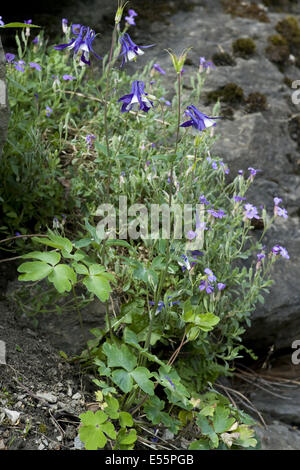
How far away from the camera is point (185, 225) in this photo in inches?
101

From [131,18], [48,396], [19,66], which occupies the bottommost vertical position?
[48,396]

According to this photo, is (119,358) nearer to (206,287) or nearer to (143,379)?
(143,379)

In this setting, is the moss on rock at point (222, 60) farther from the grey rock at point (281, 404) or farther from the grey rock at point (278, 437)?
the grey rock at point (278, 437)

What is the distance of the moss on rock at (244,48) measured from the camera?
422cm

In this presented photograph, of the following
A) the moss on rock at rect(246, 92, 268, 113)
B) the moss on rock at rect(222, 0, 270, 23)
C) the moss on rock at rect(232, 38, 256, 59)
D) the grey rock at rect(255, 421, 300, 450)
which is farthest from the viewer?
the moss on rock at rect(222, 0, 270, 23)

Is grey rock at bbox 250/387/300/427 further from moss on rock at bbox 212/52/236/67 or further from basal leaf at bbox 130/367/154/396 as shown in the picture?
moss on rock at bbox 212/52/236/67

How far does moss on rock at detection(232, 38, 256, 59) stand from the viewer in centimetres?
422

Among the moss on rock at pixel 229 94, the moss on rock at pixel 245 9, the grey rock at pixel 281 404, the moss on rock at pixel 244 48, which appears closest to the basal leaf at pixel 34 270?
the grey rock at pixel 281 404

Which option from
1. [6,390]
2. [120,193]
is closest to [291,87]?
[120,193]

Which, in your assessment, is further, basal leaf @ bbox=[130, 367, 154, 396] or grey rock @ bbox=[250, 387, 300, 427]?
grey rock @ bbox=[250, 387, 300, 427]

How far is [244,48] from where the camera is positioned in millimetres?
4223

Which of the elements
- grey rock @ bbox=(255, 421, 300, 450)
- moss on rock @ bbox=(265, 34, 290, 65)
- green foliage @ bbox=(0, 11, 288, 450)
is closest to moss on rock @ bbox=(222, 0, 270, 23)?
moss on rock @ bbox=(265, 34, 290, 65)

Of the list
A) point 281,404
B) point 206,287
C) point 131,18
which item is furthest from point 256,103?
point 281,404
